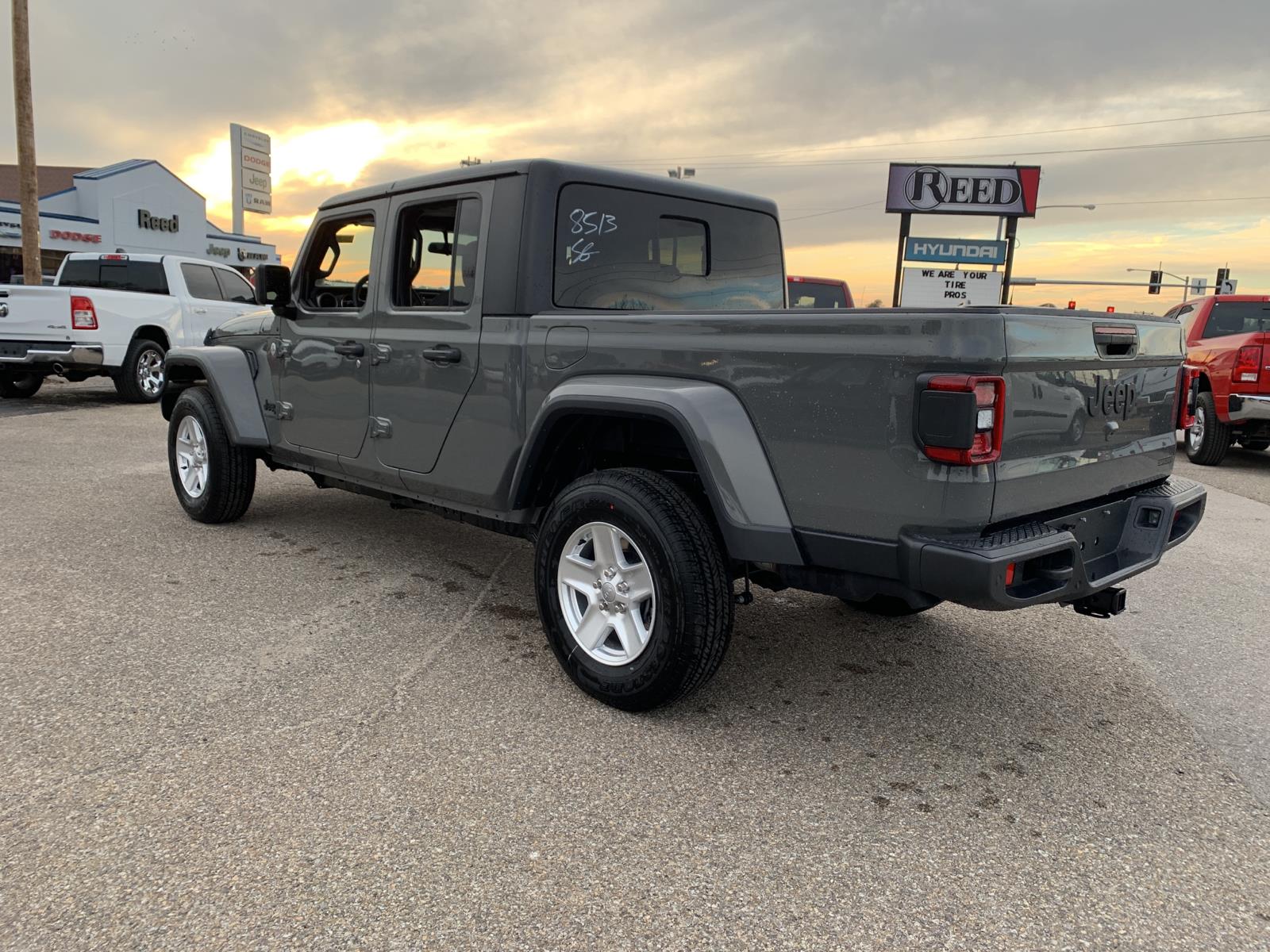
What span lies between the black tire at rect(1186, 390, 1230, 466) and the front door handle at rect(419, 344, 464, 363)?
8842 mm

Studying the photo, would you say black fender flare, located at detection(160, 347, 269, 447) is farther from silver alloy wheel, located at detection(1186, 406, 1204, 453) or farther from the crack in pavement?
silver alloy wheel, located at detection(1186, 406, 1204, 453)

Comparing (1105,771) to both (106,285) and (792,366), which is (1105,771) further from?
(106,285)

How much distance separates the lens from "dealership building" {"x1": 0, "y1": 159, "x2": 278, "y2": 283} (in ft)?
110

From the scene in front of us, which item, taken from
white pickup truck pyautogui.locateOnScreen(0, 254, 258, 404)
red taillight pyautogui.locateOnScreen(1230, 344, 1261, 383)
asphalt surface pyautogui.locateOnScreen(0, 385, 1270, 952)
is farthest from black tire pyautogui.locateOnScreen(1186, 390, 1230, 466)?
white pickup truck pyautogui.locateOnScreen(0, 254, 258, 404)

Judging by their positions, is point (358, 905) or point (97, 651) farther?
point (97, 651)

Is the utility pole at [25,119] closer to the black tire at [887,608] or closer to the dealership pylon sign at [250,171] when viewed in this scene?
the black tire at [887,608]

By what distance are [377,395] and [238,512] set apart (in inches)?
81.1

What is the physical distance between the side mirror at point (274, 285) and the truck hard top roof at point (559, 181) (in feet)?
1.50

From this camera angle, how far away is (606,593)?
10.8 feet

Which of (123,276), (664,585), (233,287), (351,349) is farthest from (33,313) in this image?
(664,585)

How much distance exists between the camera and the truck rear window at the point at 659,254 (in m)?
3.75

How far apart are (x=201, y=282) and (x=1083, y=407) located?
13.0m

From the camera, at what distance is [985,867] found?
7.88 ft

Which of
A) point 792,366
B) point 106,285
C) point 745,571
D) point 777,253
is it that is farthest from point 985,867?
point 106,285
